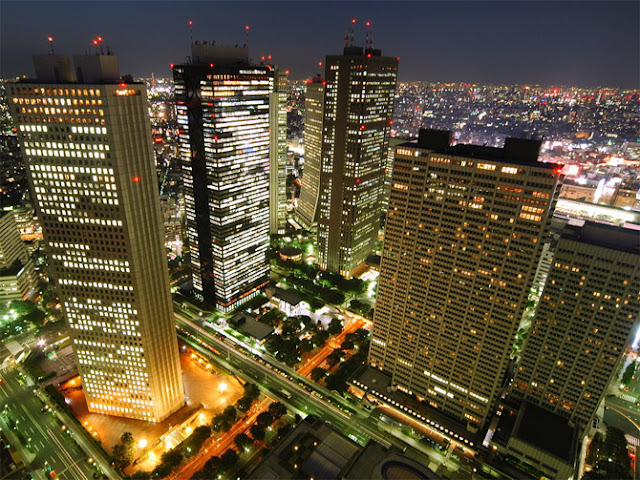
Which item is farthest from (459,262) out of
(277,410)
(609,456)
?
(609,456)

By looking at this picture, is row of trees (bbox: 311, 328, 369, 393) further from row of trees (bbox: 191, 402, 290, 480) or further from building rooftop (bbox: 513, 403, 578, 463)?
building rooftop (bbox: 513, 403, 578, 463)

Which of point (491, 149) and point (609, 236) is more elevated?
point (491, 149)

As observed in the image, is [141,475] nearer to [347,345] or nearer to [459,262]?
[347,345]

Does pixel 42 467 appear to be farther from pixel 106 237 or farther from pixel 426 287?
pixel 426 287

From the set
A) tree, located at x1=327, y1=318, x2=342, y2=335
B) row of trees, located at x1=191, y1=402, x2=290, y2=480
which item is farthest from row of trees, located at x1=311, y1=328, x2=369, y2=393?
row of trees, located at x1=191, y1=402, x2=290, y2=480

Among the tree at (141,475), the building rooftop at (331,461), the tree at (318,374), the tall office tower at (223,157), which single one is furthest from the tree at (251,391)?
the tall office tower at (223,157)
